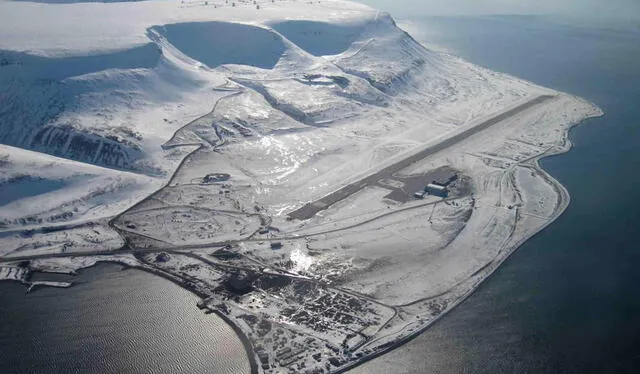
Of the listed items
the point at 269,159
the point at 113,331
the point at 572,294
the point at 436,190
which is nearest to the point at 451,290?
the point at 572,294

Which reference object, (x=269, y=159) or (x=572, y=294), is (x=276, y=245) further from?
(x=572, y=294)

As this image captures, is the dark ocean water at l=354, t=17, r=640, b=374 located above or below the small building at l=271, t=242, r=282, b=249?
above

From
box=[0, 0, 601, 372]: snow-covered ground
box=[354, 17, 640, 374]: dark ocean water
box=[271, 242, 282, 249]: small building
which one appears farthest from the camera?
box=[271, 242, 282, 249]: small building

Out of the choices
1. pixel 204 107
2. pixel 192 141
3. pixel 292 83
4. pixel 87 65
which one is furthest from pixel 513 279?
pixel 87 65

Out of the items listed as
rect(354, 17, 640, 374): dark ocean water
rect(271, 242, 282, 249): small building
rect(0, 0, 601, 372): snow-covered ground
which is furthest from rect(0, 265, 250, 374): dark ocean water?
rect(354, 17, 640, 374): dark ocean water

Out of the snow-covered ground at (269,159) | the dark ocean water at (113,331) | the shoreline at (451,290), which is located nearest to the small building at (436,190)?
the snow-covered ground at (269,159)

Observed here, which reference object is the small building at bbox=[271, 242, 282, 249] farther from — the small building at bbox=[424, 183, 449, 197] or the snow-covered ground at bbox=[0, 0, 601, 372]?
the small building at bbox=[424, 183, 449, 197]
